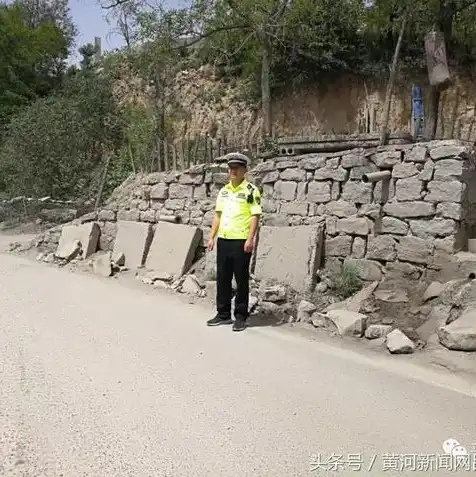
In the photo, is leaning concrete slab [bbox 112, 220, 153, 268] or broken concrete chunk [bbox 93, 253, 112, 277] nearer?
broken concrete chunk [bbox 93, 253, 112, 277]

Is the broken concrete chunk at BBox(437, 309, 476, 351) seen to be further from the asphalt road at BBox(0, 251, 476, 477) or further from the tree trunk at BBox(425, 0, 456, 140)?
the tree trunk at BBox(425, 0, 456, 140)

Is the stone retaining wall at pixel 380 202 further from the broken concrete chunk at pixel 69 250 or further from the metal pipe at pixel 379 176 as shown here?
the broken concrete chunk at pixel 69 250

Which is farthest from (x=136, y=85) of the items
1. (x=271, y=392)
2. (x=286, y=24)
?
(x=271, y=392)

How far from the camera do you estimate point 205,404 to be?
334 centimetres

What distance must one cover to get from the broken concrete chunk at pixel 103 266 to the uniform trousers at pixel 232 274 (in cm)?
305

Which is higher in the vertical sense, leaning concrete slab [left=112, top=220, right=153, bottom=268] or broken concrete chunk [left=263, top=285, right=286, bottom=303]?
leaning concrete slab [left=112, top=220, right=153, bottom=268]

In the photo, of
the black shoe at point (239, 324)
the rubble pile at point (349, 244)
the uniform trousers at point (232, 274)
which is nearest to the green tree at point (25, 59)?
the rubble pile at point (349, 244)

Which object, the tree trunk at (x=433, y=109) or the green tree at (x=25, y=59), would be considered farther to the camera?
the green tree at (x=25, y=59)

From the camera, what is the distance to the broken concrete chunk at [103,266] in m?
7.80

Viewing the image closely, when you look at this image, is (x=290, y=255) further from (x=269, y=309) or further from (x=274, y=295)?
(x=269, y=309)

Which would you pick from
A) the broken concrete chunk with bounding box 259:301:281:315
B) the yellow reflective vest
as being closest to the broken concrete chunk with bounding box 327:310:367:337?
the broken concrete chunk with bounding box 259:301:281:315

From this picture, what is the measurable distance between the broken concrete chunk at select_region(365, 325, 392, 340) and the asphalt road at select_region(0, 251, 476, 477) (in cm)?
40

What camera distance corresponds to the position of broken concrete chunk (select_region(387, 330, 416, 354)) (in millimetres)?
4457

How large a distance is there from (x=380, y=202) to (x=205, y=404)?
3858 millimetres
